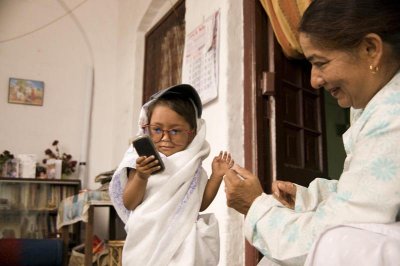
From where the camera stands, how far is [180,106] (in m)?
1.41

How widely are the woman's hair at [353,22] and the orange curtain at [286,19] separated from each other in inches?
45.5

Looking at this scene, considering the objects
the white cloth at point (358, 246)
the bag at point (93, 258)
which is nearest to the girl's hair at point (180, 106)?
the white cloth at point (358, 246)

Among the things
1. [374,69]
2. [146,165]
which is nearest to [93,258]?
[146,165]

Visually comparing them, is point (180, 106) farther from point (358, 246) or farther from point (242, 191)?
point (358, 246)

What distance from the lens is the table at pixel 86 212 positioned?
2.85 m

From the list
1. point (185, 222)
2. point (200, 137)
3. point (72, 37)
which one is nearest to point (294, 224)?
point (185, 222)

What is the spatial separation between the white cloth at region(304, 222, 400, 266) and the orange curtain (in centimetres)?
149

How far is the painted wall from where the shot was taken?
14.2 ft

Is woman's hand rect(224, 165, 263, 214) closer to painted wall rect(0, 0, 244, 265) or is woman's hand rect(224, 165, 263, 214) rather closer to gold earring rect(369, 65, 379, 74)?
gold earring rect(369, 65, 379, 74)

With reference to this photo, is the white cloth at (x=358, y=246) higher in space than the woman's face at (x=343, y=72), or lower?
lower

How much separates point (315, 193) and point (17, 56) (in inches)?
166

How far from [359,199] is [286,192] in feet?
1.44

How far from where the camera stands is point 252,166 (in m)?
2.15

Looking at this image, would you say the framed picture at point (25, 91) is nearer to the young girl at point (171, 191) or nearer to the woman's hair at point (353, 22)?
the young girl at point (171, 191)
